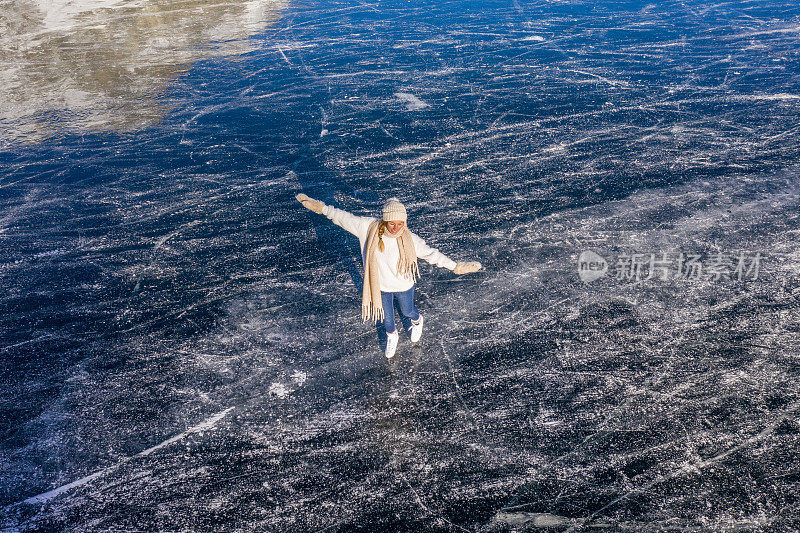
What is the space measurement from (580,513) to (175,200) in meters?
6.81

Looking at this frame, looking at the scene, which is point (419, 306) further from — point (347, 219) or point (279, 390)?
point (279, 390)

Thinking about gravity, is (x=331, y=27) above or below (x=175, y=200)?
above

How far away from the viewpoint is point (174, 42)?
52.5 feet

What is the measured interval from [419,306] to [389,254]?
149cm

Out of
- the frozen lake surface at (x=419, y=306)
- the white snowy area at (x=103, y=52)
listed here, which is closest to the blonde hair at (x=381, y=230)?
the frozen lake surface at (x=419, y=306)

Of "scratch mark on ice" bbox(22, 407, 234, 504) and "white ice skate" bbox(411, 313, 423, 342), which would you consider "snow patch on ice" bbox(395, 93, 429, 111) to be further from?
"scratch mark on ice" bbox(22, 407, 234, 504)

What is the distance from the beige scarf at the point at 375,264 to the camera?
417cm

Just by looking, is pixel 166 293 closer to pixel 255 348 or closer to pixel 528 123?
pixel 255 348

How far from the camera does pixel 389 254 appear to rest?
167 inches

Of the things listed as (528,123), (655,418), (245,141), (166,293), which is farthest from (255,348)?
(528,123)

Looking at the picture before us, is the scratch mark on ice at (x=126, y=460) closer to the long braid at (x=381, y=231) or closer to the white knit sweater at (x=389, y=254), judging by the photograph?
the white knit sweater at (x=389, y=254)
